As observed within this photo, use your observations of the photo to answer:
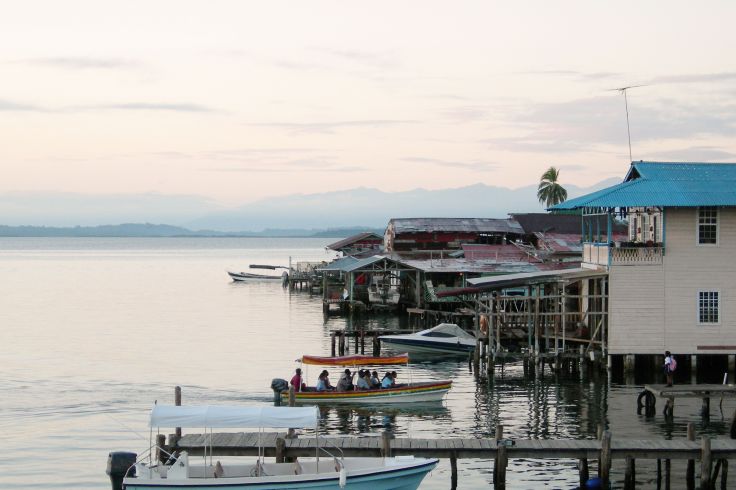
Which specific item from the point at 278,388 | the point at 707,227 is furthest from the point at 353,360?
the point at 707,227

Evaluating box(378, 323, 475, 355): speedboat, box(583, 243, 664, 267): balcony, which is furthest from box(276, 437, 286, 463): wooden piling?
box(378, 323, 475, 355): speedboat

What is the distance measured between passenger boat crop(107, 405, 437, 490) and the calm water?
3.65 m

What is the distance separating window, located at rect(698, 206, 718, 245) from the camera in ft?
152

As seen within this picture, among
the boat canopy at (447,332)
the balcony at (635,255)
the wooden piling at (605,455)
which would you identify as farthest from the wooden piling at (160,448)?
the boat canopy at (447,332)

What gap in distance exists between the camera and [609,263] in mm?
46156

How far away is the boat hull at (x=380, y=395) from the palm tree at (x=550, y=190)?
89.7 m

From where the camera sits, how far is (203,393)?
46.8m

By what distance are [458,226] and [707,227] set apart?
169 feet

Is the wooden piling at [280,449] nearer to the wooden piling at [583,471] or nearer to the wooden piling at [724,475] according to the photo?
the wooden piling at [583,471]

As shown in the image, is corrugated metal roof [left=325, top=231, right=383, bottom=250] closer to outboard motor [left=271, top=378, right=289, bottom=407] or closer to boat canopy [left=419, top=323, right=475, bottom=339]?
boat canopy [left=419, top=323, right=475, bottom=339]

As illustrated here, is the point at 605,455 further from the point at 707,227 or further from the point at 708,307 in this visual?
the point at 707,227

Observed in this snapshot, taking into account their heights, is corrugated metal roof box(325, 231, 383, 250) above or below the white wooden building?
above

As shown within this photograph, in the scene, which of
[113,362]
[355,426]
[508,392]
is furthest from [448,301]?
[355,426]

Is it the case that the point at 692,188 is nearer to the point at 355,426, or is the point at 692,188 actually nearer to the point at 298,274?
the point at 355,426
